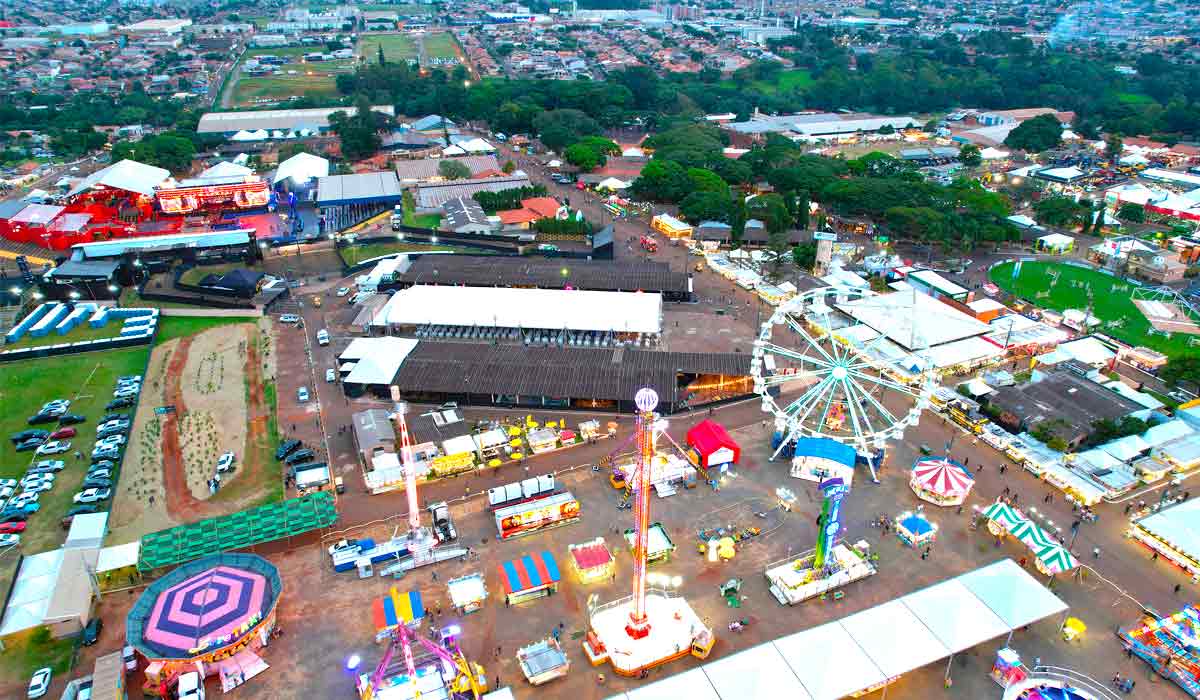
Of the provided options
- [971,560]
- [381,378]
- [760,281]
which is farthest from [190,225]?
[971,560]

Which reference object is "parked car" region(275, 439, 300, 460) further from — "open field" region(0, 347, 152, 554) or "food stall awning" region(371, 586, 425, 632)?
"food stall awning" region(371, 586, 425, 632)

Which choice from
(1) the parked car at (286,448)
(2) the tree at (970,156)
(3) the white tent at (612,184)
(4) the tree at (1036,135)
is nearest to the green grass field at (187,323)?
(1) the parked car at (286,448)

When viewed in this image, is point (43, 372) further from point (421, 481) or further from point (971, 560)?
point (971, 560)

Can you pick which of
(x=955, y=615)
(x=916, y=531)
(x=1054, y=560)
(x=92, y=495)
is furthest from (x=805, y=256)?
(x=92, y=495)

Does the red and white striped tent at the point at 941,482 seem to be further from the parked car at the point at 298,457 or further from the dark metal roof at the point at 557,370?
the parked car at the point at 298,457

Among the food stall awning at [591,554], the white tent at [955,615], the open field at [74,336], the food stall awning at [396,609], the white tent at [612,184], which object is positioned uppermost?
the white tent at [612,184]

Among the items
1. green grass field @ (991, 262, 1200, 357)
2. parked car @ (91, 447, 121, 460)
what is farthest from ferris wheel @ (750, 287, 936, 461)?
parked car @ (91, 447, 121, 460)
